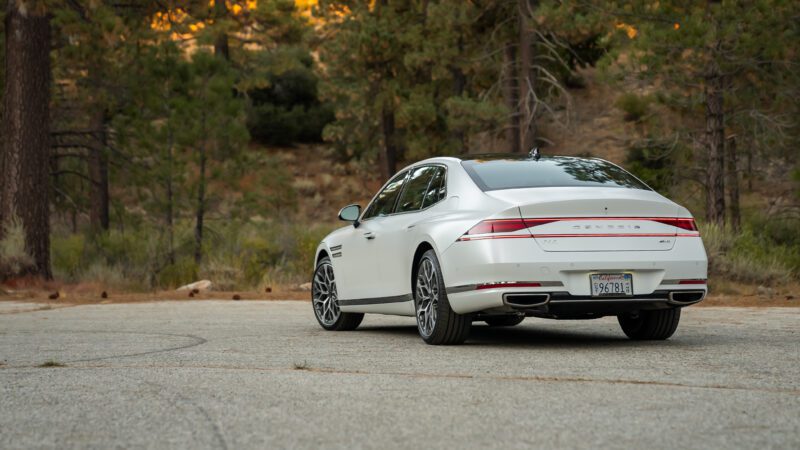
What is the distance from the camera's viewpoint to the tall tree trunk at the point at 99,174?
82.3 feet

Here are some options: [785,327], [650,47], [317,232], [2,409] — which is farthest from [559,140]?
[2,409]

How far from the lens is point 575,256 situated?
868 centimetres

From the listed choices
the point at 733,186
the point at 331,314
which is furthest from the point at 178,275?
the point at 733,186

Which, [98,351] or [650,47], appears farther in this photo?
[650,47]

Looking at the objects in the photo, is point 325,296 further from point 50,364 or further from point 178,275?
point 178,275

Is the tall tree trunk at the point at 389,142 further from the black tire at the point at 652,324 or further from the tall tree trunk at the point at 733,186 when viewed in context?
the black tire at the point at 652,324

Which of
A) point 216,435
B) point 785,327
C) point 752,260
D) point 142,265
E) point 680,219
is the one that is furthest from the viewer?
point 142,265

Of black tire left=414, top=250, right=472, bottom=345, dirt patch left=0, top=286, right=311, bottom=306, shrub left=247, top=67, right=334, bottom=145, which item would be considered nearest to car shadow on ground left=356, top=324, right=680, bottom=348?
black tire left=414, top=250, right=472, bottom=345

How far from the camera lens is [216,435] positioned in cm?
541

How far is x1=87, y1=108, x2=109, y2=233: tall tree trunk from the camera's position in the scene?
2509cm

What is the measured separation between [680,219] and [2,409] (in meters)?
5.39

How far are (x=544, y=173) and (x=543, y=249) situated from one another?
1.17 m

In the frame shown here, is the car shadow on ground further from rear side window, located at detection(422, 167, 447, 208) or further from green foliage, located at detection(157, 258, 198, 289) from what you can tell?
green foliage, located at detection(157, 258, 198, 289)

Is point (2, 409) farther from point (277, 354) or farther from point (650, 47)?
point (650, 47)
